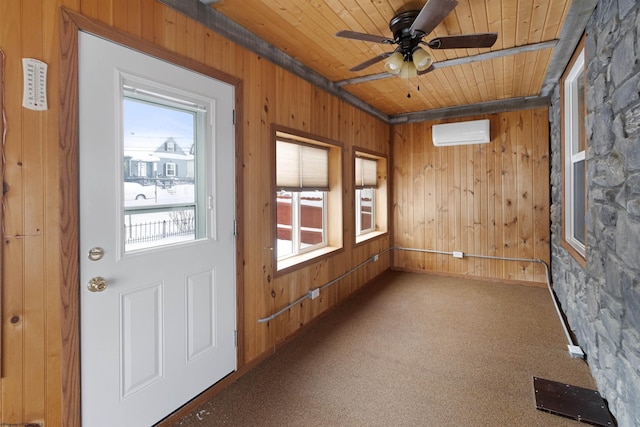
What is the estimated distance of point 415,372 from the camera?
95.9 inches

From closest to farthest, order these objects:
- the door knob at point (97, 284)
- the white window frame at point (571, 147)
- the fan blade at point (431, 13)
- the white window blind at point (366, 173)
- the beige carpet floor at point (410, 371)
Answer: the door knob at point (97, 284), the fan blade at point (431, 13), the beige carpet floor at point (410, 371), the white window frame at point (571, 147), the white window blind at point (366, 173)

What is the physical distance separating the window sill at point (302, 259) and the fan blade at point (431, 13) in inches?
82.2

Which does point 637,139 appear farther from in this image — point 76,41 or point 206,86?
point 76,41

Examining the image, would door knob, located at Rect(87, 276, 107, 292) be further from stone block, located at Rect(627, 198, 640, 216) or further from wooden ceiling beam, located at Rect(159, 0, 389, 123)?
stone block, located at Rect(627, 198, 640, 216)

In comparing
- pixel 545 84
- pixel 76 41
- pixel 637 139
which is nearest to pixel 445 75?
pixel 545 84

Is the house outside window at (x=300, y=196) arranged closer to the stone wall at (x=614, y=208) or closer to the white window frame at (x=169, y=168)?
the white window frame at (x=169, y=168)

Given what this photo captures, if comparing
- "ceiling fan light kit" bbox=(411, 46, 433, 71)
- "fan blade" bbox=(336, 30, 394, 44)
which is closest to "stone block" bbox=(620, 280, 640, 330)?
"ceiling fan light kit" bbox=(411, 46, 433, 71)

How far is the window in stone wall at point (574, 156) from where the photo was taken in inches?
115

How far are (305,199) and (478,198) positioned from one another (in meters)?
2.77

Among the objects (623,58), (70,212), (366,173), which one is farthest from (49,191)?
(366,173)

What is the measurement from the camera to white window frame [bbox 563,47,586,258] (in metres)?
3.06

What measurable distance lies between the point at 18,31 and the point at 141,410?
1887 millimetres

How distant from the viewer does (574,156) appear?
3098 mm

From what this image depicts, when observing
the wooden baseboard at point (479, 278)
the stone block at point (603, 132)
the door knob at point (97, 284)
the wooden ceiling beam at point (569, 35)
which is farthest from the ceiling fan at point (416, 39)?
the wooden baseboard at point (479, 278)
